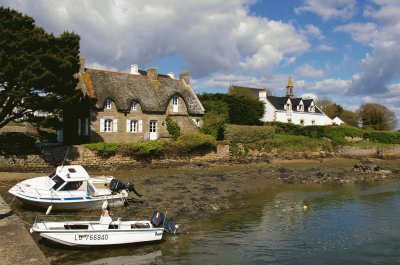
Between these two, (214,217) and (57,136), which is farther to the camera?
(57,136)

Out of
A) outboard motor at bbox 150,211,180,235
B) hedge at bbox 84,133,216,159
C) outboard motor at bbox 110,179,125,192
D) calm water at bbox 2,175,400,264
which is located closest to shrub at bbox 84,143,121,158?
hedge at bbox 84,133,216,159

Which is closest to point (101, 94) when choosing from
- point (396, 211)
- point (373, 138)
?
point (396, 211)

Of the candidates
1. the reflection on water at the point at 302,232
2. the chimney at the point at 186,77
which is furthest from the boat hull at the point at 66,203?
the chimney at the point at 186,77

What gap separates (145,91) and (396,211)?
29894 millimetres

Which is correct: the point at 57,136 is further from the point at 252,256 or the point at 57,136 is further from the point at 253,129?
the point at 252,256

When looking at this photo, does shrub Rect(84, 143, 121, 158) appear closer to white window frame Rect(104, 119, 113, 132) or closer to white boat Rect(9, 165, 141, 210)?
white window frame Rect(104, 119, 113, 132)

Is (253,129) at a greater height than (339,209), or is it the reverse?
(253,129)

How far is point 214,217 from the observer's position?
21.4m

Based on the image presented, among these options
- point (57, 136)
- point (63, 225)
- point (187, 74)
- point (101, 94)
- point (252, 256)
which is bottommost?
point (252, 256)

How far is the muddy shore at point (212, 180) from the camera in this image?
2267cm

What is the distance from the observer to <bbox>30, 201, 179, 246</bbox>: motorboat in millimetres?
14906

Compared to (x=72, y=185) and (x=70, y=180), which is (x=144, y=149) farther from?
(x=70, y=180)

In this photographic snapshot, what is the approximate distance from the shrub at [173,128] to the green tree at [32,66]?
1423cm

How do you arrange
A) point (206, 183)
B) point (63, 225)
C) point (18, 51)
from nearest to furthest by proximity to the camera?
1. point (63, 225)
2. point (18, 51)
3. point (206, 183)
